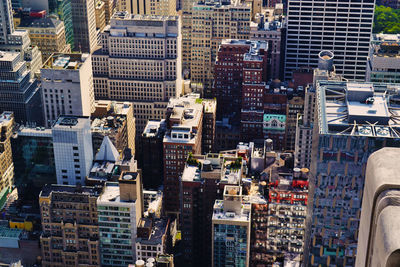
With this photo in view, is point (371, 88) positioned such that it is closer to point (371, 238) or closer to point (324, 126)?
point (324, 126)

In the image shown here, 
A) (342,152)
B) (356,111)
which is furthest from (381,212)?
(342,152)

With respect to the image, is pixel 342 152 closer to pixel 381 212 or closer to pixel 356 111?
pixel 356 111

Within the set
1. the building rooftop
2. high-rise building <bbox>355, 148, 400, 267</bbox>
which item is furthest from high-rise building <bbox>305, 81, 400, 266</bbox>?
high-rise building <bbox>355, 148, 400, 267</bbox>

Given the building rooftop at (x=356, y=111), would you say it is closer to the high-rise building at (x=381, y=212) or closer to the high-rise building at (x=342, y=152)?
the high-rise building at (x=342, y=152)

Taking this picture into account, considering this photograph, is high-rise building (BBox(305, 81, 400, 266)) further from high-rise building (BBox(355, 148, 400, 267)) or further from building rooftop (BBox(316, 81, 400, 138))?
high-rise building (BBox(355, 148, 400, 267))

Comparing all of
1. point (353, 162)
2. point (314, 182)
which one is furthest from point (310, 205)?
point (353, 162)
